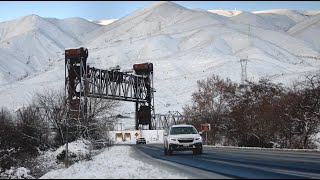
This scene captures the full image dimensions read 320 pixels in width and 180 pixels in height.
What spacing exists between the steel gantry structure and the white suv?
2184cm

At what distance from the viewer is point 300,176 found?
49.0 feet

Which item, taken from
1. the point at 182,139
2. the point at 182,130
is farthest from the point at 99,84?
the point at 182,139

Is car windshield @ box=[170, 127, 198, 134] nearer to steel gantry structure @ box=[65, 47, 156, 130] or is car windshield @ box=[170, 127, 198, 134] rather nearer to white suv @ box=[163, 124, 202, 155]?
white suv @ box=[163, 124, 202, 155]

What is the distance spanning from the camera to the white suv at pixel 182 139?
2841 centimetres

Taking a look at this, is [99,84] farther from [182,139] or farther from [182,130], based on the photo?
[182,139]

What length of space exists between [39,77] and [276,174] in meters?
177

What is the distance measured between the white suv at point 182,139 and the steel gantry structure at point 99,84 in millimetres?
21839

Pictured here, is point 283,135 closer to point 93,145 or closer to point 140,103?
point 93,145

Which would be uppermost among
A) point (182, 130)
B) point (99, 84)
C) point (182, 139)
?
point (99, 84)

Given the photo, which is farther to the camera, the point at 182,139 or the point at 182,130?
the point at 182,130

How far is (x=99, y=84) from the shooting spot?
7919cm

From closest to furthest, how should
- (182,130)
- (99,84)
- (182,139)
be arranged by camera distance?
1. (182,139)
2. (182,130)
3. (99,84)

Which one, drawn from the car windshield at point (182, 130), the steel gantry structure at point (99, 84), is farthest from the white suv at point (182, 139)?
the steel gantry structure at point (99, 84)

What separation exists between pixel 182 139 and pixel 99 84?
5224cm
